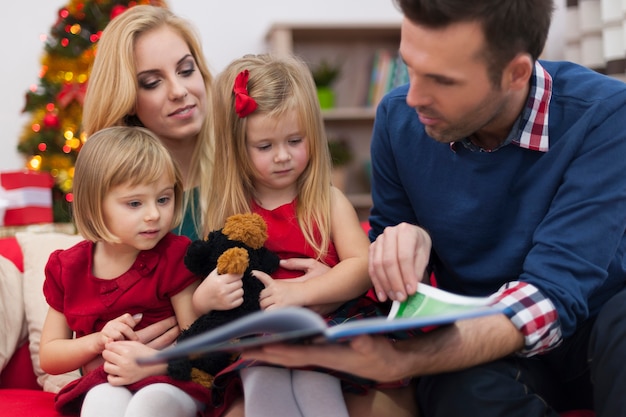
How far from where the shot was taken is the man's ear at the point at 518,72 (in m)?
1.45

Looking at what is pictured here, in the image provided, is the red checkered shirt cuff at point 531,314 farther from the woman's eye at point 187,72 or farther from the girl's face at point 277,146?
the woman's eye at point 187,72

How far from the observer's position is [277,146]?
168 cm

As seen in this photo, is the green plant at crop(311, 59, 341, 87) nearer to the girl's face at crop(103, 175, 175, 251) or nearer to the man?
the man

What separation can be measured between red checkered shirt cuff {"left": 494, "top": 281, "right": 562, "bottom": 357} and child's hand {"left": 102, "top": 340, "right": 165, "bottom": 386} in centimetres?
70

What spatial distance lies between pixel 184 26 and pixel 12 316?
2.87ft

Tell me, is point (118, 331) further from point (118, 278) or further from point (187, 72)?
point (187, 72)

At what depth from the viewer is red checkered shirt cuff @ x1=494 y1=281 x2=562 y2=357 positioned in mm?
1326

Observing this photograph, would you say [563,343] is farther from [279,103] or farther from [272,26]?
[272,26]

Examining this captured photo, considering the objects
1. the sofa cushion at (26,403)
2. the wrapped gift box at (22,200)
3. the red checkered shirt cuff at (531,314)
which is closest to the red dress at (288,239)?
the red checkered shirt cuff at (531,314)

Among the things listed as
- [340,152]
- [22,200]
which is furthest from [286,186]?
[340,152]

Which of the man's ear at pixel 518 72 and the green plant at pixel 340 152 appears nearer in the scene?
the man's ear at pixel 518 72

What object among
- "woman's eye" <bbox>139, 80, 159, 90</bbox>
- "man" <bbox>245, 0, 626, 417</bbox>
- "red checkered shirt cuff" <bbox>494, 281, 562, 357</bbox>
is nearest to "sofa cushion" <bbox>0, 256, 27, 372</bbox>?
"woman's eye" <bbox>139, 80, 159, 90</bbox>

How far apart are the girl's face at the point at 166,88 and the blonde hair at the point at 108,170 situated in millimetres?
328

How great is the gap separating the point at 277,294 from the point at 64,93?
2.66 m
